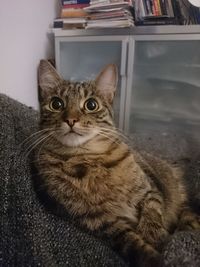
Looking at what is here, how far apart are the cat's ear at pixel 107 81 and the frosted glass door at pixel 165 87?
0.96 metres

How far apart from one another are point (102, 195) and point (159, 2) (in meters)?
1.26

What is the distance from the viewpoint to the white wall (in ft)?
5.53

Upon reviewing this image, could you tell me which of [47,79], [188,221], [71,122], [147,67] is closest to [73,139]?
[71,122]

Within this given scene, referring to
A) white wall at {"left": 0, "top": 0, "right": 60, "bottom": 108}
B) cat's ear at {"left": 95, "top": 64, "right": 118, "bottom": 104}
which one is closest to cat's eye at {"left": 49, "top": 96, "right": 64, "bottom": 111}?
cat's ear at {"left": 95, "top": 64, "right": 118, "bottom": 104}

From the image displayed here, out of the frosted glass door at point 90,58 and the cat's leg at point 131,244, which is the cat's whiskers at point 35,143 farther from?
the frosted glass door at point 90,58

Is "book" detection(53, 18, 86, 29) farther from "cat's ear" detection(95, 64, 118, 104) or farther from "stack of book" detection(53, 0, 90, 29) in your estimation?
"cat's ear" detection(95, 64, 118, 104)

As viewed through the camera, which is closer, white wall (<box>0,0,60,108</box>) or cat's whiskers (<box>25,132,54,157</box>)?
cat's whiskers (<box>25,132,54,157</box>)

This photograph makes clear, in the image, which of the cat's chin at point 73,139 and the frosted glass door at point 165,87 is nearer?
the cat's chin at point 73,139

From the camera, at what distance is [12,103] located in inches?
35.4

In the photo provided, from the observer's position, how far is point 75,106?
0.77 meters

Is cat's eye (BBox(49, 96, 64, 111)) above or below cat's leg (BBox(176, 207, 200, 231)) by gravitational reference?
above

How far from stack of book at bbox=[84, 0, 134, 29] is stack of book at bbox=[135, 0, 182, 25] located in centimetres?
6

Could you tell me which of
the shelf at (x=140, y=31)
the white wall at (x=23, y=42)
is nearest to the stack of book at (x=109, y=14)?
the shelf at (x=140, y=31)

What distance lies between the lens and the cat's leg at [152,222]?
0.74m
